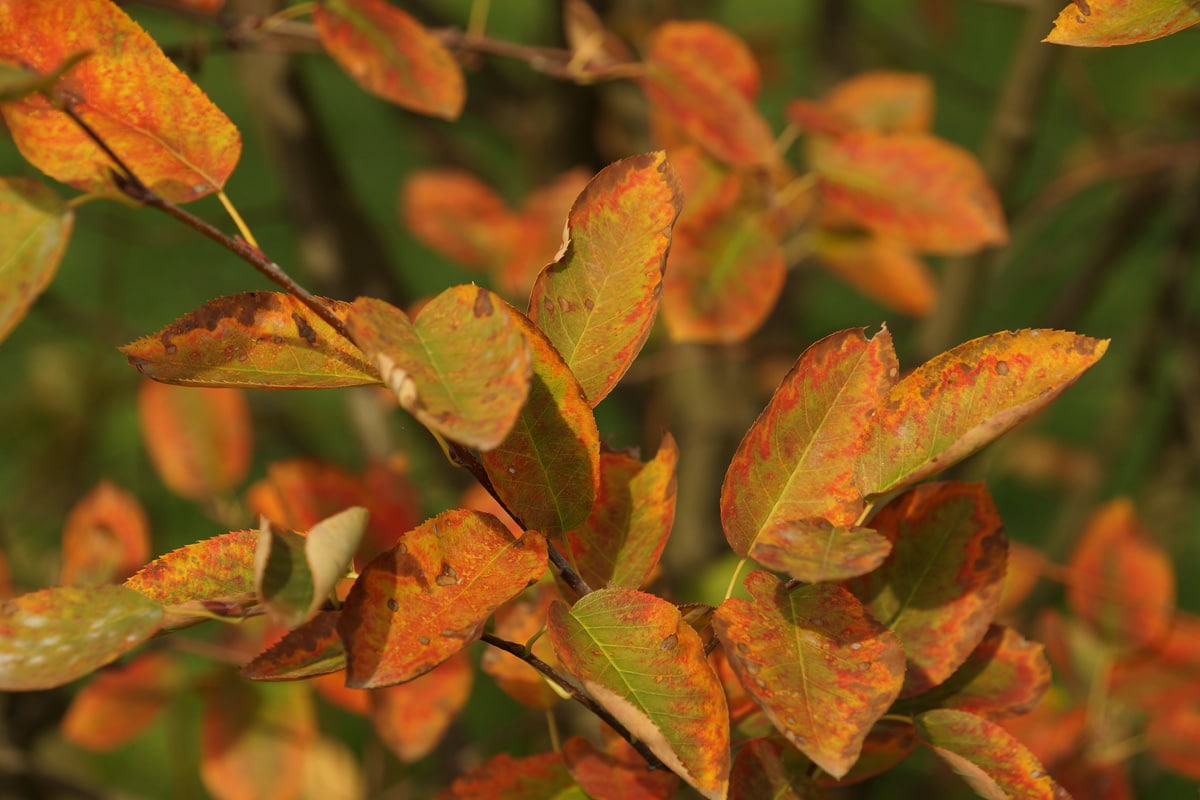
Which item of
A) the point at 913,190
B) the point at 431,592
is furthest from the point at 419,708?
the point at 913,190

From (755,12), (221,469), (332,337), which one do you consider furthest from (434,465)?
(755,12)

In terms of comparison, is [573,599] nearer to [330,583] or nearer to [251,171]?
[330,583]

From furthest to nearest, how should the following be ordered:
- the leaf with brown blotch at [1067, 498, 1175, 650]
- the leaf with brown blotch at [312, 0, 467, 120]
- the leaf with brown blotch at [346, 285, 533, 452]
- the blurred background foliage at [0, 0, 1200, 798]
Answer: the blurred background foliage at [0, 0, 1200, 798] < the leaf with brown blotch at [1067, 498, 1175, 650] < the leaf with brown blotch at [312, 0, 467, 120] < the leaf with brown blotch at [346, 285, 533, 452]

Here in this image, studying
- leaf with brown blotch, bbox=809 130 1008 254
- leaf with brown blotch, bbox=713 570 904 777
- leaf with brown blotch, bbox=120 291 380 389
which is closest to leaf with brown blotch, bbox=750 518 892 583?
leaf with brown blotch, bbox=713 570 904 777

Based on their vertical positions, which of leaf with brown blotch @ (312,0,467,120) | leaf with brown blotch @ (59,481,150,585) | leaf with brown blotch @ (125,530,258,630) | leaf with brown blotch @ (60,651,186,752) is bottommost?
leaf with brown blotch @ (60,651,186,752)

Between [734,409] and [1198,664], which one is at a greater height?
[1198,664]

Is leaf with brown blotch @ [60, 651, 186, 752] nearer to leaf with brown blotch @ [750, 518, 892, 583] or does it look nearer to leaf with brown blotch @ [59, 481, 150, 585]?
leaf with brown blotch @ [59, 481, 150, 585]
